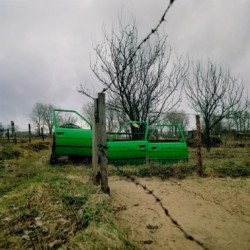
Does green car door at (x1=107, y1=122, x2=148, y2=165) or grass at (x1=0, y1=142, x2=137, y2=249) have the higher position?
green car door at (x1=107, y1=122, x2=148, y2=165)

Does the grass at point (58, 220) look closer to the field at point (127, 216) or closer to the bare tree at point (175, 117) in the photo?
the field at point (127, 216)

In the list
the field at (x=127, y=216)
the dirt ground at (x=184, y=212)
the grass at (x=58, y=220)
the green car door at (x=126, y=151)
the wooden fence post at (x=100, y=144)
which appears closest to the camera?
the grass at (x=58, y=220)

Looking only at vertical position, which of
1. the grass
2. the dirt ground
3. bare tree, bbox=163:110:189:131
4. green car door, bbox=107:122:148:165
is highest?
bare tree, bbox=163:110:189:131

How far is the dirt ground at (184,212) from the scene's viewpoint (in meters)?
3.46

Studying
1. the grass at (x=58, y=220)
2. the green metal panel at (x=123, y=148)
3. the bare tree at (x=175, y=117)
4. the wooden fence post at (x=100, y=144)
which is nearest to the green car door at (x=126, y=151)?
the green metal panel at (x=123, y=148)

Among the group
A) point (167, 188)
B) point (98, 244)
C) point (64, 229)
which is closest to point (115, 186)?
point (167, 188)

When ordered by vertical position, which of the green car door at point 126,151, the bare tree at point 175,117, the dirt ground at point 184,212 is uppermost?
the bare tree at point 175,117

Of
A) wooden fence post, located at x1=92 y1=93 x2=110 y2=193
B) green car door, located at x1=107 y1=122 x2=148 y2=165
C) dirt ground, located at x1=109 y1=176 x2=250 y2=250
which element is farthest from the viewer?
green car door, located at x1=107 y1=122 x2=148 y2=165

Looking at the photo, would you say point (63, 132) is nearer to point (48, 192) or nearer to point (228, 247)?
point (48, 192)

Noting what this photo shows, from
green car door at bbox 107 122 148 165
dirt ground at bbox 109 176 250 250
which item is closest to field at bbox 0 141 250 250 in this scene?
dirt ground at bbox 109 176 250 250

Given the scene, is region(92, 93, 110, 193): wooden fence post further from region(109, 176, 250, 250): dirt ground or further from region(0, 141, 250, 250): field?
region(109, 176, 250, 250): dirt ground

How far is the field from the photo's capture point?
10.1 ft

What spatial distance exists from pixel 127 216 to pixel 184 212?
88 centimetres

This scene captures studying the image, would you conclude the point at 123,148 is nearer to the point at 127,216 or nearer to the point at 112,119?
the point at 127,216
